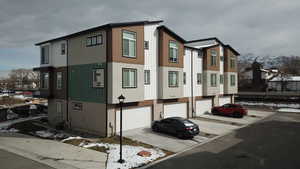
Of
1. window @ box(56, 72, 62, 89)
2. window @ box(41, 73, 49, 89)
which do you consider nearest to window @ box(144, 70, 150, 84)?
window @ box(56, 72, 62, 89)

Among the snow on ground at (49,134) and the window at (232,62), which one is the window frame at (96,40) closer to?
the snow on ground at (49,134)

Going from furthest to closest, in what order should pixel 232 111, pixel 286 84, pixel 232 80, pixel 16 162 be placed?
pixel 286 84 → pixel 232 80 → pixel 232 111 → pixel 16 162

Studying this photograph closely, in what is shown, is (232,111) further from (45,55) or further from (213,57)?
(45,55)

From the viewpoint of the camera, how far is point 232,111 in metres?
26.8

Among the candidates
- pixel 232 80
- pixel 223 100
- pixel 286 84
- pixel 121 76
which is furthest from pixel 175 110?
pixel 286 84

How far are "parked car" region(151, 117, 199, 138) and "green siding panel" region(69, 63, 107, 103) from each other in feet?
19.0

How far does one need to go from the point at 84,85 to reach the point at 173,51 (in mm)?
10370

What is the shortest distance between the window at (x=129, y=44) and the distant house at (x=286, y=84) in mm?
59041

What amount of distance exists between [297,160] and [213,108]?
56.2 ft

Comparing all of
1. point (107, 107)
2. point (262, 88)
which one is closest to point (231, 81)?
point (107, 107)

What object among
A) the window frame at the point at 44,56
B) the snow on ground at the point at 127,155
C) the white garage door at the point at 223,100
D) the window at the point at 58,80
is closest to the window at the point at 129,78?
the snow on ground at the point at 127,155

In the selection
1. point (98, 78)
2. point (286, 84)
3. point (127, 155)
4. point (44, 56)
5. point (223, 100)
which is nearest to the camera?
point (127, 155)

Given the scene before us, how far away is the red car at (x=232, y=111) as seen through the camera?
26.4 metres

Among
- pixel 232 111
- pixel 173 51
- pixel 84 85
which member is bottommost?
pixel 232 111
